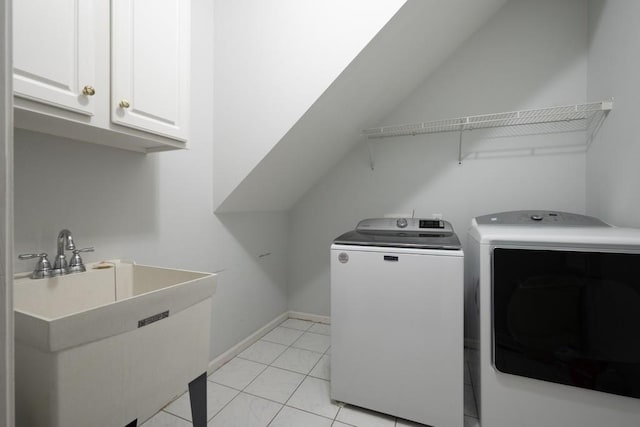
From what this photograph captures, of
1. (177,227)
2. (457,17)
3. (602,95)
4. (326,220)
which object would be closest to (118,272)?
(177,227)

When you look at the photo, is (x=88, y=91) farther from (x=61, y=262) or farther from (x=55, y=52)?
(x=61, y=262)

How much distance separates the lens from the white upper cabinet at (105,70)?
2.58ft

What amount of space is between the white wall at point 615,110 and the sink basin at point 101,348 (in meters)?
1.97

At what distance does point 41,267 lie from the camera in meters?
1.02

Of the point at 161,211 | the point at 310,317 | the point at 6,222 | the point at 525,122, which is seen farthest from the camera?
the point at 310,317

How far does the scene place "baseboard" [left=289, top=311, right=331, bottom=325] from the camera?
271cm

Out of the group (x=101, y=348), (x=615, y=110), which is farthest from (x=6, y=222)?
(x=615, y=110)

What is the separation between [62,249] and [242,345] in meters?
1.49

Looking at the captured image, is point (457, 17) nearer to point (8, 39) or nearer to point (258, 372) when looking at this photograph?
point (8, 39)

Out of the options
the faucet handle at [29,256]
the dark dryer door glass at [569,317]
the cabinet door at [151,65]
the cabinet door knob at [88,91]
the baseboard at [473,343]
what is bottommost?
the baseboard at [473,343]

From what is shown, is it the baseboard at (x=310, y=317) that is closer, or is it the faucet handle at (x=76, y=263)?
the faucet handle at (x=76, y=263)

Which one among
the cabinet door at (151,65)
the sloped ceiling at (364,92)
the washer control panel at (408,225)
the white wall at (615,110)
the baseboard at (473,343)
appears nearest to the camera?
the cabinet door at (151,65)

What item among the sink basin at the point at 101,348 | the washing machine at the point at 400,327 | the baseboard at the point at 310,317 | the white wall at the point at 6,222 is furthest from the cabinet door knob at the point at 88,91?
the baseboard at the point at 310,317

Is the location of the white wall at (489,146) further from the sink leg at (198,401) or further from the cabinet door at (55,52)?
the cabinet door at (55,52)
